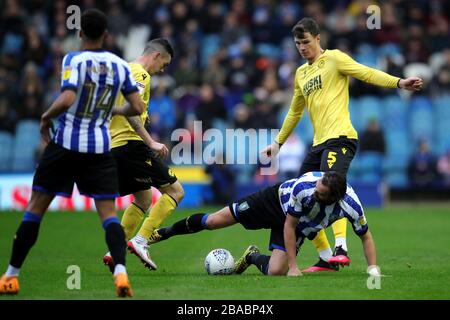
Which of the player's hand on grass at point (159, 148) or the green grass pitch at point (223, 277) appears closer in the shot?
the green grass pitch at point (223, 277)

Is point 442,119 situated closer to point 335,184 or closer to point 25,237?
point 335,184

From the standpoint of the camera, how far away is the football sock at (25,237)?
26.4ft

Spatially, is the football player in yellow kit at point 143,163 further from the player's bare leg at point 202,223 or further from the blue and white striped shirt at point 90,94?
the blue and white striped shirt at point 90,94

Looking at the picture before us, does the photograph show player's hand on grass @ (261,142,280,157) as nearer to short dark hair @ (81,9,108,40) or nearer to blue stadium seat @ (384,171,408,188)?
short dark hair @ (81,9,108,40)

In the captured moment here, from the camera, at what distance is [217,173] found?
72.1ft

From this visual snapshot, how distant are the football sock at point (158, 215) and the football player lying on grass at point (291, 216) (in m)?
0.10

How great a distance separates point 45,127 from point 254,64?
16722mm

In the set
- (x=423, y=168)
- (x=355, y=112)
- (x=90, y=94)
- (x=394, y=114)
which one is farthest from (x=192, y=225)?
(x=394, y=114)

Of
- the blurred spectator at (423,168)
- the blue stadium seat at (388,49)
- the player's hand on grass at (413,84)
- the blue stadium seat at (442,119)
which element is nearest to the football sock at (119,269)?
the player's hand on grass at (413,84)

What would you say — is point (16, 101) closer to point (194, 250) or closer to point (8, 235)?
point (8, 235)

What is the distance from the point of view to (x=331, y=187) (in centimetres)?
886

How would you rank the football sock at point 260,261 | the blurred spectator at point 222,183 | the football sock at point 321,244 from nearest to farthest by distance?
the football sock at point 260,261, the football sock at point 321,244, the blurred spectator at point 222,183

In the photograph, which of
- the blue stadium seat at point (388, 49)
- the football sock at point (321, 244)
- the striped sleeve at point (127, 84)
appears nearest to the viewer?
the striped sleeve at point (127, 84)

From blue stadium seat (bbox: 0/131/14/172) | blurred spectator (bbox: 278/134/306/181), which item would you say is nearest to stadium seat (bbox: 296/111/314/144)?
blurred spectator (bbox: 278/134/306/181)
